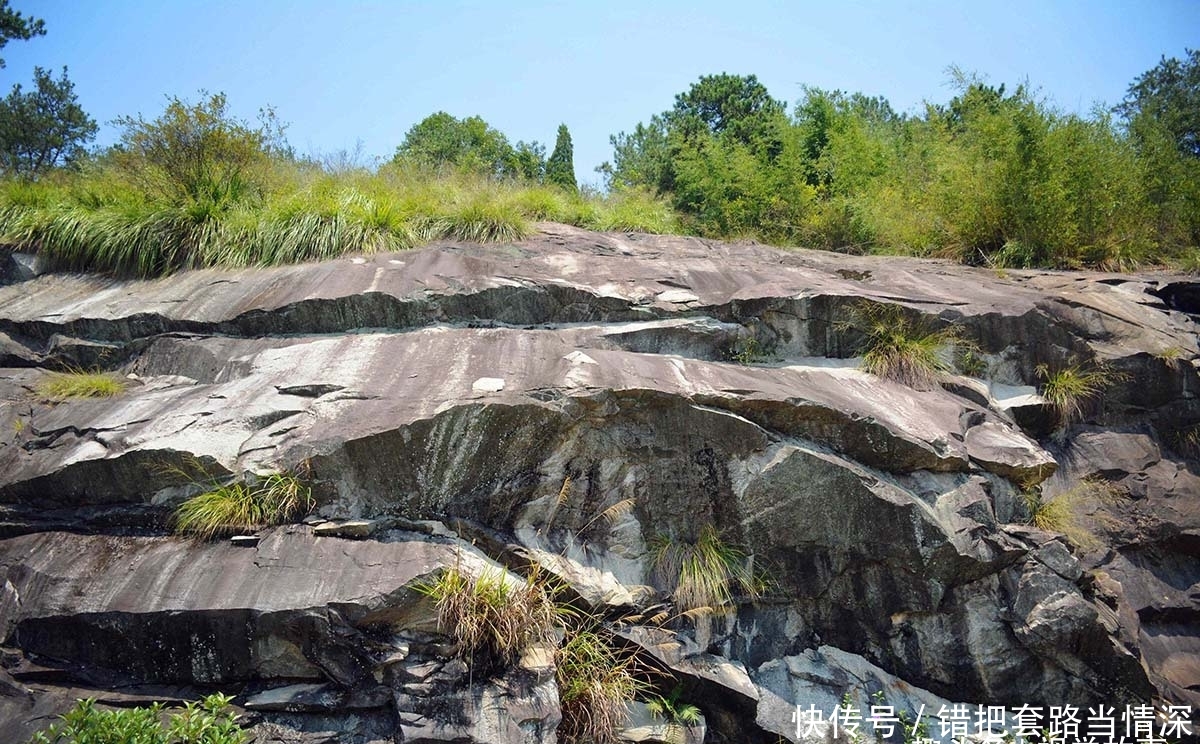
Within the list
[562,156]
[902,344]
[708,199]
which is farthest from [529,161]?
[902,344]

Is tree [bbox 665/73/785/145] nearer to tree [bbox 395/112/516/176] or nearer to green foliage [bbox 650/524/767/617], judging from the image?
tree [bbox 395/112/516/176]

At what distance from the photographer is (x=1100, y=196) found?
8.73 metres

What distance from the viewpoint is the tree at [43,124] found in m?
14.2

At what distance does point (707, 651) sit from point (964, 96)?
8.61 metres

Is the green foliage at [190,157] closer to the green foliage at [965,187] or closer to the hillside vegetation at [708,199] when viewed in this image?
the hillside vegetation at [708,199]

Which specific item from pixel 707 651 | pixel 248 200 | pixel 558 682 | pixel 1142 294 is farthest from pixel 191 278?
pixel 1142 294

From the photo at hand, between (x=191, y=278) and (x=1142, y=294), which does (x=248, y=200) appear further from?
(x=1142, y=294)

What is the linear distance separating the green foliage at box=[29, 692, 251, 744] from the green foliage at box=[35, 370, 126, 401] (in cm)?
296

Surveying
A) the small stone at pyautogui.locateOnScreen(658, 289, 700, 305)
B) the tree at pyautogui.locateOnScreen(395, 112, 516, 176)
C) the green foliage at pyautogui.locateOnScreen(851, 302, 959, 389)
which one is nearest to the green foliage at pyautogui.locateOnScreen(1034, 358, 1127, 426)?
the green foliage at pyautogui.locateOnScreen(851, 302, 959, 389)

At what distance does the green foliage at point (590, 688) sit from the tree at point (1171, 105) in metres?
9.82

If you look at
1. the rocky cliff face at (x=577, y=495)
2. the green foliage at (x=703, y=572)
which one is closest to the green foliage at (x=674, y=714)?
the rocky cliff face at (x=577, y=495)

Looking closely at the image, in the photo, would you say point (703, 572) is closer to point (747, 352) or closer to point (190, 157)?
point (747, 352)

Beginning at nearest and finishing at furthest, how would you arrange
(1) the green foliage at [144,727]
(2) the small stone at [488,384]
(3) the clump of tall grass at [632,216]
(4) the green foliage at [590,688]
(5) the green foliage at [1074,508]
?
1. (1) the green foliage at [144,727]
2. (4) the green foliage at [590,688]
3. (2) the small stone at [488,384]
4. (5) the green foliage at [1074,508]
5. (3) the clump of tall grass at [632,216]

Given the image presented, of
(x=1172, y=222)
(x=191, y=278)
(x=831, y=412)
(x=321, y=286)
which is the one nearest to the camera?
(x=831, y=412)
